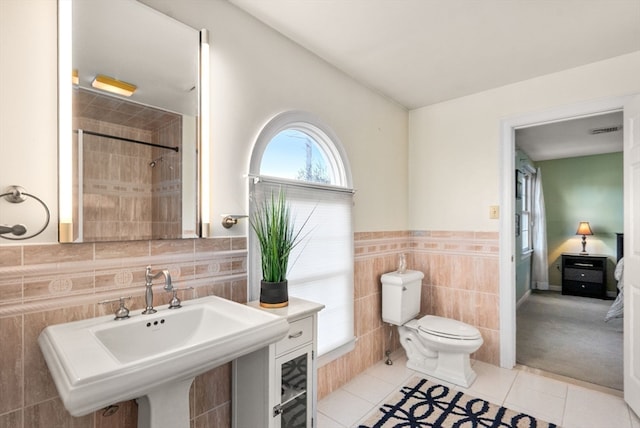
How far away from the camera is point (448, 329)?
249cm

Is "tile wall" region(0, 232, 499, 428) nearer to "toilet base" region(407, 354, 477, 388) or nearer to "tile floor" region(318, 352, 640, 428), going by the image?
"tile floor" region(318, 352, 640, 428)

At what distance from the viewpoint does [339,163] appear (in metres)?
2.44

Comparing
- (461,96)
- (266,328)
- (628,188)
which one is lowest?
(266,328)

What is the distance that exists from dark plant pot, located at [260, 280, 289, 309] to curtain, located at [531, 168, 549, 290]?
5.57m

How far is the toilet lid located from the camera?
7.91ft

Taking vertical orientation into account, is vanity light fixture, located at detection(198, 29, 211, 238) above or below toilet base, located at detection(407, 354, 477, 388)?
above

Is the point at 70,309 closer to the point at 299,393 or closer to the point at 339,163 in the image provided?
the point at 299,393

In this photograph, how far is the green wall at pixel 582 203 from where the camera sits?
201 inches

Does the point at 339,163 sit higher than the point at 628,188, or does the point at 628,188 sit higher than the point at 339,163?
the point at 339,163

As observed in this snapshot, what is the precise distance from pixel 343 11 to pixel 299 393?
1.99m

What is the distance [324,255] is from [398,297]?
0.83m

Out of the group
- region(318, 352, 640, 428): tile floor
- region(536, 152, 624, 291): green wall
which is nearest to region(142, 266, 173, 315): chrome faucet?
region(318, 352, 640, 428): tile floor

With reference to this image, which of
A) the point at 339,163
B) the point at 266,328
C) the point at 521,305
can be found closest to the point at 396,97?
the point at 339,163

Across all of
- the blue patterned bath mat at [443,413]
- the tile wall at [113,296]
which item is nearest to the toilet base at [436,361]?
the blue patterned bath mat at [443,413]
